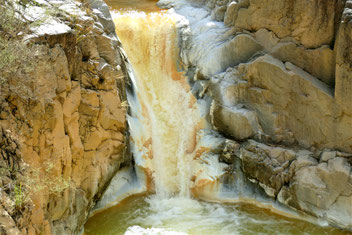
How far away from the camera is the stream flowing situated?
25.3 ft

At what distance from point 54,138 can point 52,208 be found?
3.71 feet

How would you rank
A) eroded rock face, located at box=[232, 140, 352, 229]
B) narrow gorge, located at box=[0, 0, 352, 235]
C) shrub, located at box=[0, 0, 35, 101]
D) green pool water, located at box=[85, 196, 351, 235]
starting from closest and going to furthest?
shrub, located at box=[0, 0, 35, 101]
narrow gorge, located at box=[0, 0, 352, 235]
green pool water, located at box=[85, 196, 351, 235]
eroded rock face, located at box=[232, 140, 352, 229]

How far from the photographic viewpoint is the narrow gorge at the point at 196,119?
664cm

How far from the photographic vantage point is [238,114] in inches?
338

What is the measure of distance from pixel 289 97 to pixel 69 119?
4.64m

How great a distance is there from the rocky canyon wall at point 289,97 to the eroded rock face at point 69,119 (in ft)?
8.13

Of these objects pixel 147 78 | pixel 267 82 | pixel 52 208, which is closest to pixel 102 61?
pixel 147 78

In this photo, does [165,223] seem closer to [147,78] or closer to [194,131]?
[194,131]

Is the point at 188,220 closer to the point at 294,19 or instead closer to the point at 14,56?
the point at 14,56

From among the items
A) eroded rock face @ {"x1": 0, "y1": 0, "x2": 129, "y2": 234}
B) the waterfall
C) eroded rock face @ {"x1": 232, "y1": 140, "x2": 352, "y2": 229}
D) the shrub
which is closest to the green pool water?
eroded rock face @ {"x1": 232, "y1": 140, "x2": 352, "y2": 229}

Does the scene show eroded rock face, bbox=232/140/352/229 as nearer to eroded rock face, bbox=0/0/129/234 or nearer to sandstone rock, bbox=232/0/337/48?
sandstone rock, bbox=232/0/337/48

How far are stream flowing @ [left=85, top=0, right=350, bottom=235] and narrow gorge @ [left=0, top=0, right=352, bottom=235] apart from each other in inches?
1.3

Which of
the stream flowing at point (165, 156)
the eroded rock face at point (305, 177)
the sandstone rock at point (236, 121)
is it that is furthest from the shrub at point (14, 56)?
the eroded rock face at point (305, 177)

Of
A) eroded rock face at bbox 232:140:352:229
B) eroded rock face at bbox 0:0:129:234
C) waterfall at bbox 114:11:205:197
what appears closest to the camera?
eroded rock face at bbox 0:0:129:234
